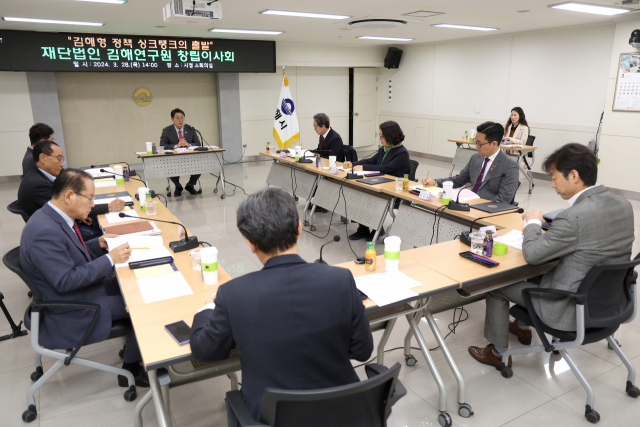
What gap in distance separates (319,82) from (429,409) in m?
9.12

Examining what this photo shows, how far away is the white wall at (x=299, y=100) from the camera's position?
31.9 feet

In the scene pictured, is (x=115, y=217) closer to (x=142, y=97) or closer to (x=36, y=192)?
(x=36, y=192)

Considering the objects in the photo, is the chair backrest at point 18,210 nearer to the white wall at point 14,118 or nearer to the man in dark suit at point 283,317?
the man in dark suit at point 283,317

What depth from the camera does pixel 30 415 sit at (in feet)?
7.30

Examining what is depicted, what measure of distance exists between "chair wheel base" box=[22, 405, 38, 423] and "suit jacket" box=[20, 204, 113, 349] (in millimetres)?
370

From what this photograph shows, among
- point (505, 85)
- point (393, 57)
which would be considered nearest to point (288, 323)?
point (505, 85)

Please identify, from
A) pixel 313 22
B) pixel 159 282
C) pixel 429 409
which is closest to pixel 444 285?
pixel 429 409

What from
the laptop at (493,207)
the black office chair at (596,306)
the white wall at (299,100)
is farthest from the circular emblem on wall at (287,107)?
the black office chair at (596,306)

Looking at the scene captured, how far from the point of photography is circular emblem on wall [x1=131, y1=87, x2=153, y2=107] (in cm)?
876

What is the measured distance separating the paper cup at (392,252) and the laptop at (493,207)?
4.35ft

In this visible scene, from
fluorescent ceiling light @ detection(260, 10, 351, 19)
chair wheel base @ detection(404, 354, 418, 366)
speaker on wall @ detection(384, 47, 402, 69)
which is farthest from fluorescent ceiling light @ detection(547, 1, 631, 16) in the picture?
speaker on wall @ detection(384, 47, 402, 69)

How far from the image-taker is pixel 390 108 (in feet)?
36.3

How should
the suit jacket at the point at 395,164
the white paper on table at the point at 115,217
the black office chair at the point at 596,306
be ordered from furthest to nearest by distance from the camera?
the suit jacket at the point at 395,164, the white paper on table at the point at 115,217, the black office chair at the point at 596,306

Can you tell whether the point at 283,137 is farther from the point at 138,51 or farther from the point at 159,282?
the point at 159,282
